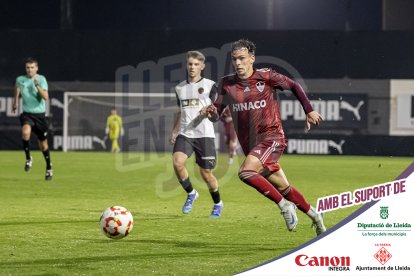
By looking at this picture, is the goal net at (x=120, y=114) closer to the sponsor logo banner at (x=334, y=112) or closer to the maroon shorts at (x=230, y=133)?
the sponsor logo banner at (x=334, y=112)

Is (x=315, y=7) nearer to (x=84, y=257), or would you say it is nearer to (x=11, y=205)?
(x=11, y=205)

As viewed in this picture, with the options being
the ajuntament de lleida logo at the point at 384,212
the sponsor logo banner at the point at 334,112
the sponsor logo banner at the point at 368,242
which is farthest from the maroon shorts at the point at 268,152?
the sponsor logo banner at the point at 334,112

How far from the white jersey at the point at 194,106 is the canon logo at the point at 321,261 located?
250 inches

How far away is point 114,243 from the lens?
942 cm

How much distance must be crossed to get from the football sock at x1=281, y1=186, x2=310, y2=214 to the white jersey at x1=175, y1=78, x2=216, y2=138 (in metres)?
3.15

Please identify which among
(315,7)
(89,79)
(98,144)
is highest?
(315,7)

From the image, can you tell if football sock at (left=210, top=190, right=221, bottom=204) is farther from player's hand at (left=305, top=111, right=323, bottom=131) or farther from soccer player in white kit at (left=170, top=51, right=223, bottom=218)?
player's hand at (left=305, top=111, right=323, bottom=131)

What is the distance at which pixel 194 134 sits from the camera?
41.0ft

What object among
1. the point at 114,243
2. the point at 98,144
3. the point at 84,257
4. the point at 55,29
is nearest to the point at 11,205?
the point at 114,243

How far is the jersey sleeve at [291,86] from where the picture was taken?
30.4 ft

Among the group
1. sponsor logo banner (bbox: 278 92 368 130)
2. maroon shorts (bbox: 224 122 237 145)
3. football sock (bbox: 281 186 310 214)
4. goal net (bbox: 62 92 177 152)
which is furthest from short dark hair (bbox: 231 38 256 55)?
goal net (bbox: 62 92 177 152)

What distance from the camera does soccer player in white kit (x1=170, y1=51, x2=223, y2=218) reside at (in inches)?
483

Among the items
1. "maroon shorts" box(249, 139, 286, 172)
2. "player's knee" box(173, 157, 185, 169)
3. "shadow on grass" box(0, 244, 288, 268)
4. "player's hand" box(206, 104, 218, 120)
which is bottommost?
"shadow on grass" box(0, 244, 288, 268)

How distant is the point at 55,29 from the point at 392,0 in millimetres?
11888
